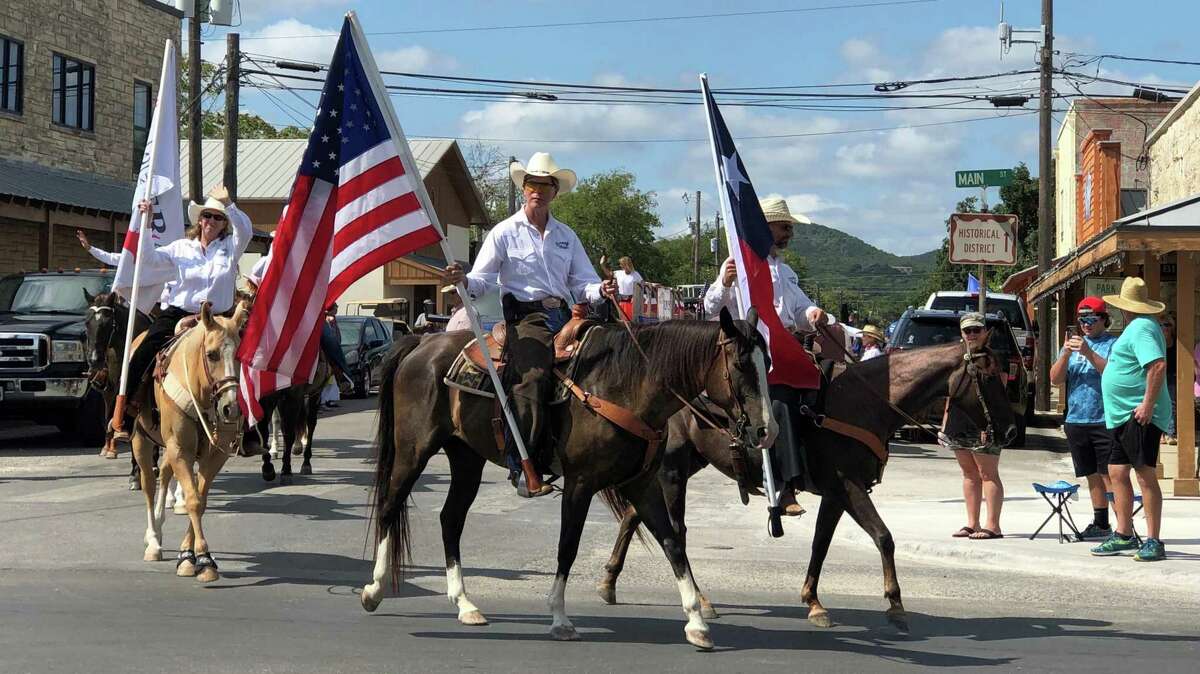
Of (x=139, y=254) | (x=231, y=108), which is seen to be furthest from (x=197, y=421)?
(x=231, y=108)

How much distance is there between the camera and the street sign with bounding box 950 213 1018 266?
18.1m

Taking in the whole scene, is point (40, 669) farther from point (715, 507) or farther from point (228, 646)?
point (715, 507)

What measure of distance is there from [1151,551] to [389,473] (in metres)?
6.07

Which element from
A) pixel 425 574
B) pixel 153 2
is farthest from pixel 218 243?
pixel 153 2

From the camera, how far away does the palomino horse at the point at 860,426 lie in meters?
8.18

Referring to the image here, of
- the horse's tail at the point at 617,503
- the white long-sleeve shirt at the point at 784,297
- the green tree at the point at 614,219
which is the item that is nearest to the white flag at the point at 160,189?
the horse's tail at the point at 617,503

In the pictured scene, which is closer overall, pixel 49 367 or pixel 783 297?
pixel 783 297

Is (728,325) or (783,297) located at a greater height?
(783,297)

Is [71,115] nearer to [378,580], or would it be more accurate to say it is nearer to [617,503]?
[617,503]

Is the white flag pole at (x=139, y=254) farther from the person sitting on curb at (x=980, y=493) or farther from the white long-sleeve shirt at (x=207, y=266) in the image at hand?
the person sitting on curb at (x=980, y=493)

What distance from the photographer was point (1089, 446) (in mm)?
11328

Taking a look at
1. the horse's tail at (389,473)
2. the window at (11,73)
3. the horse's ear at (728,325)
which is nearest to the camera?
the horse's ear at (728,325)

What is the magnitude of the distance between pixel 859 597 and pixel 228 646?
14.5 feet

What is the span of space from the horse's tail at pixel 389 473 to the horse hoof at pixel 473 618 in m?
0.55
